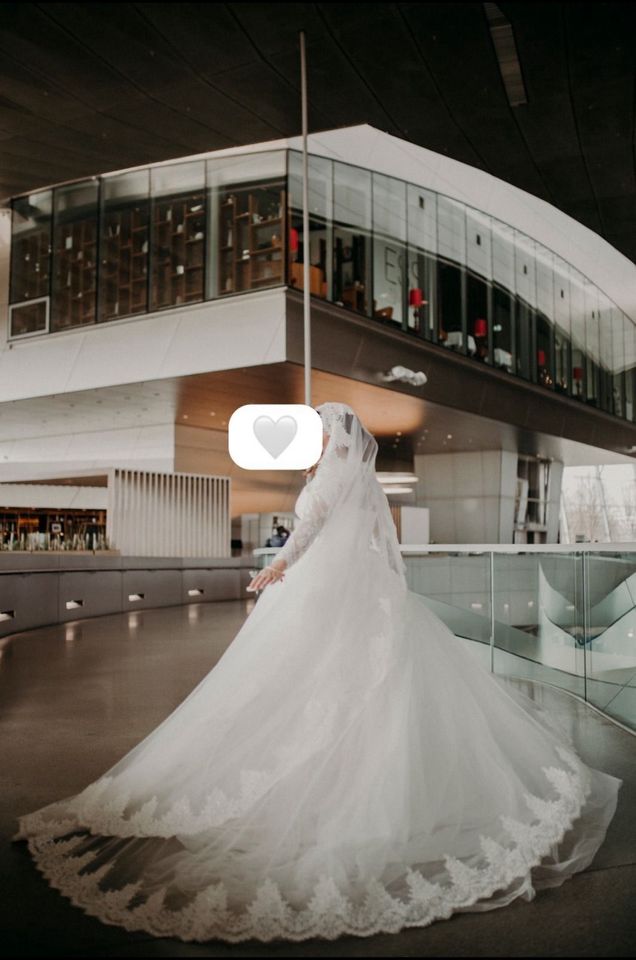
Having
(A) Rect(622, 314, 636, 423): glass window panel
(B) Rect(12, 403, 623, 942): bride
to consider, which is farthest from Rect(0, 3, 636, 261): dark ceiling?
(A) Rect(622, 314, 636, 423): glass window panel

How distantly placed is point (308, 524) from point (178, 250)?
12319 mm

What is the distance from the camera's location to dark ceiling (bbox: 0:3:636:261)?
404 centimetres

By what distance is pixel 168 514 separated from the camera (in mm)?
16031

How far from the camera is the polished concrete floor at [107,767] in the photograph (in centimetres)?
209

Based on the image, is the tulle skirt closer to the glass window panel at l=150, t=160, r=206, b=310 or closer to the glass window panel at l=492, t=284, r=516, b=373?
the glass window panel at l=150, t=160, r=206, b=310

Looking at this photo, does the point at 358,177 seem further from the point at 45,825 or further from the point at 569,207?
the point at 45,825

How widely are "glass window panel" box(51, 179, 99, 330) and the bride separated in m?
13.1

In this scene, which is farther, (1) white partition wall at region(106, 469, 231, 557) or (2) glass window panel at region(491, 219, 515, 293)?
(2) glass window panel at region(491, 219, 515, 293)

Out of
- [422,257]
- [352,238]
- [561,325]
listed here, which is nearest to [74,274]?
[352,238]

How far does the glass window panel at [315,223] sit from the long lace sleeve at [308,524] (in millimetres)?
9937

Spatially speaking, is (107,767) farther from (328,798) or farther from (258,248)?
(258,248)

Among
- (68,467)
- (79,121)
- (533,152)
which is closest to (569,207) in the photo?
(533,152)

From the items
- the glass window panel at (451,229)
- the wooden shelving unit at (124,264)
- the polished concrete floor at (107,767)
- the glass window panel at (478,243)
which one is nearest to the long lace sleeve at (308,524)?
the polished concrete floor at (107,767)

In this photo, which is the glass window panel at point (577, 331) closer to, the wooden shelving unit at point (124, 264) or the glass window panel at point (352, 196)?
the glass window panel at point (352, 196)
